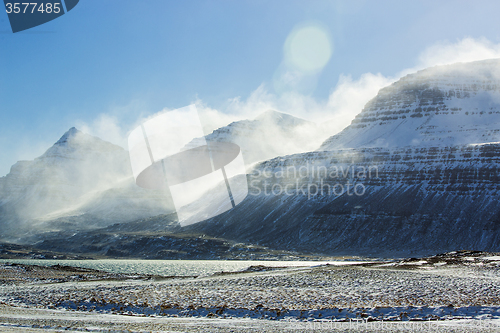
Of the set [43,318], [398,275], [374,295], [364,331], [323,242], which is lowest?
[323,242]

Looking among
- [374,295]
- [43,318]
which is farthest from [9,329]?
[374,295]

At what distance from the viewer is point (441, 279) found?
41125 mm

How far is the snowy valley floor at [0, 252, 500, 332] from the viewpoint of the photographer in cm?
2406

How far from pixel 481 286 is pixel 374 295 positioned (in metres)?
9.89

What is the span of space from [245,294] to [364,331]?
47.5 feet

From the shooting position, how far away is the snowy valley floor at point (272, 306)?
24062 millimetres

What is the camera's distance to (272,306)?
29891mm

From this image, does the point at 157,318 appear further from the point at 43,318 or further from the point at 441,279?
the point at 441,279

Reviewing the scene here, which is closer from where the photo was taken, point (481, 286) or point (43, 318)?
point (43, 318)

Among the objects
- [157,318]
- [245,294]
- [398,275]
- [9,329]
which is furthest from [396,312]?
[9,329]

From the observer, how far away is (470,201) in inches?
7259

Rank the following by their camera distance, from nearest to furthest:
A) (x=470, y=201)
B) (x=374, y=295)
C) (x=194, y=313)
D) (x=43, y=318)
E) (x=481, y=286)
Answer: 1. (x=43, y=318)
2. (x=194, y=313)
3. (x=374, y=295)
4. (x=481, y=286)
5. (x=470, y=201)

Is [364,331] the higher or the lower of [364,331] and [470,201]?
the higher

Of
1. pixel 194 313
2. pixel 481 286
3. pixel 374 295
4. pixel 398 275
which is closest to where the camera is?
pixel 194 313
